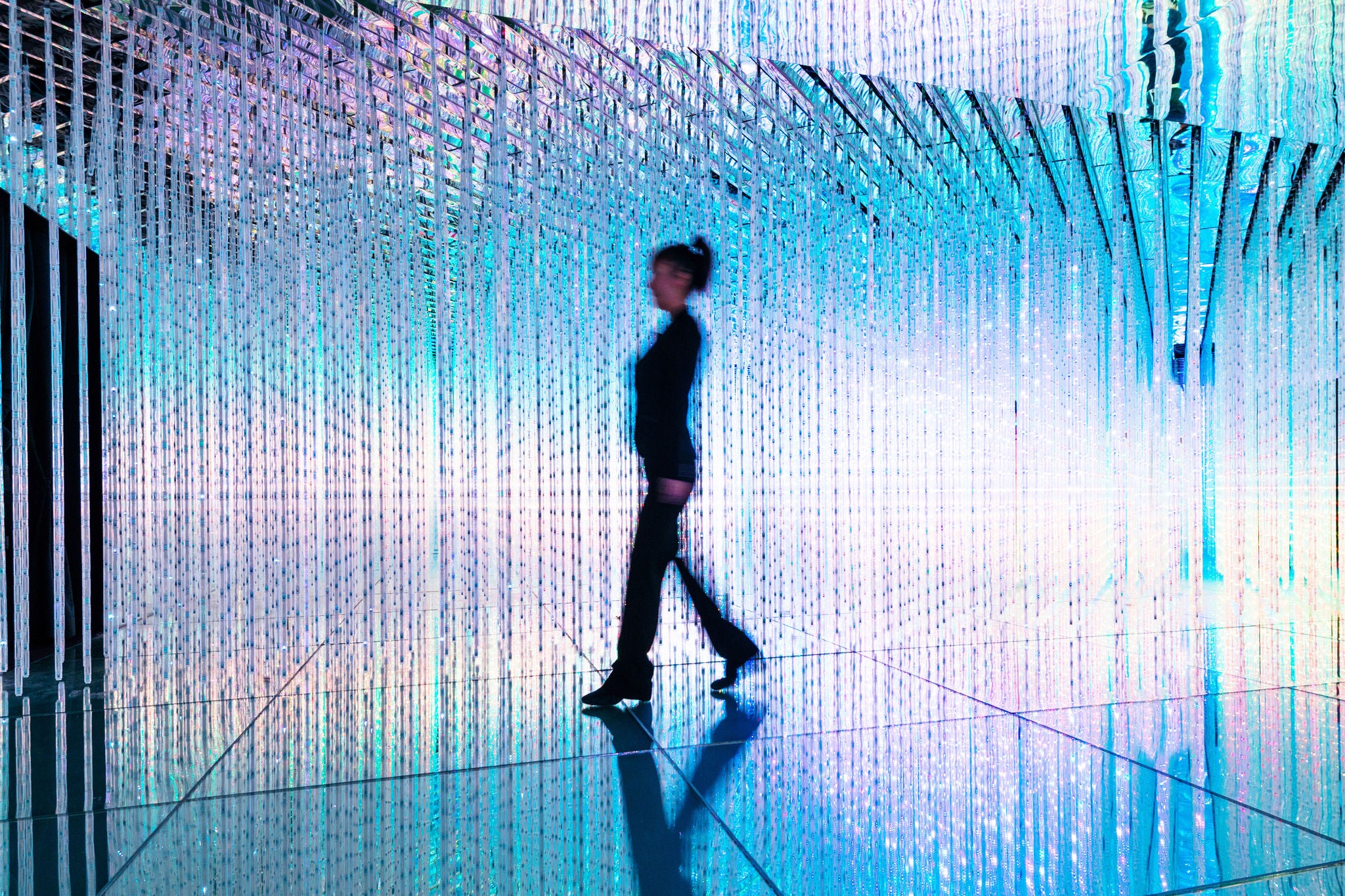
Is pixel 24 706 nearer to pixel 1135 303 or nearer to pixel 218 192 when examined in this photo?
pixel 218 192

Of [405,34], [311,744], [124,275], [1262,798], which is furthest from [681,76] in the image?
[1262,798]

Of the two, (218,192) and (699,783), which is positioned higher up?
(218,192)

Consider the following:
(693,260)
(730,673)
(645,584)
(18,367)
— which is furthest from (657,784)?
(18,367)

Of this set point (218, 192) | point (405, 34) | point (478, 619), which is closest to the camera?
point (405, 34)

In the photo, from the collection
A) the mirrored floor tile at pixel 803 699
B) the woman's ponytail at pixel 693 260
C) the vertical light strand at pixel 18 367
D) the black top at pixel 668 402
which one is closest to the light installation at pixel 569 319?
the vertical light strand at pixel 18 367

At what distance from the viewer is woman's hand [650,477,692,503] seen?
9.18 ft

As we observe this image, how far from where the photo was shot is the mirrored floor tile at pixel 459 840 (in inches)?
63.8

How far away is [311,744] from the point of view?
8.01ft

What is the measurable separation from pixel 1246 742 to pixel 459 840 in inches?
76.7

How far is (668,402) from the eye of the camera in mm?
2801

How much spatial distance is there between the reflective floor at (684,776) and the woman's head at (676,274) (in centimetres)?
121

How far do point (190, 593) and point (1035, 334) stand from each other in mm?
5669

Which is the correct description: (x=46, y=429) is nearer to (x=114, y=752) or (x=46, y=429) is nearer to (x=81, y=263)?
(x=81, y=263)

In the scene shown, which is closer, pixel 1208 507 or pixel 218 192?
pixel 218 192
